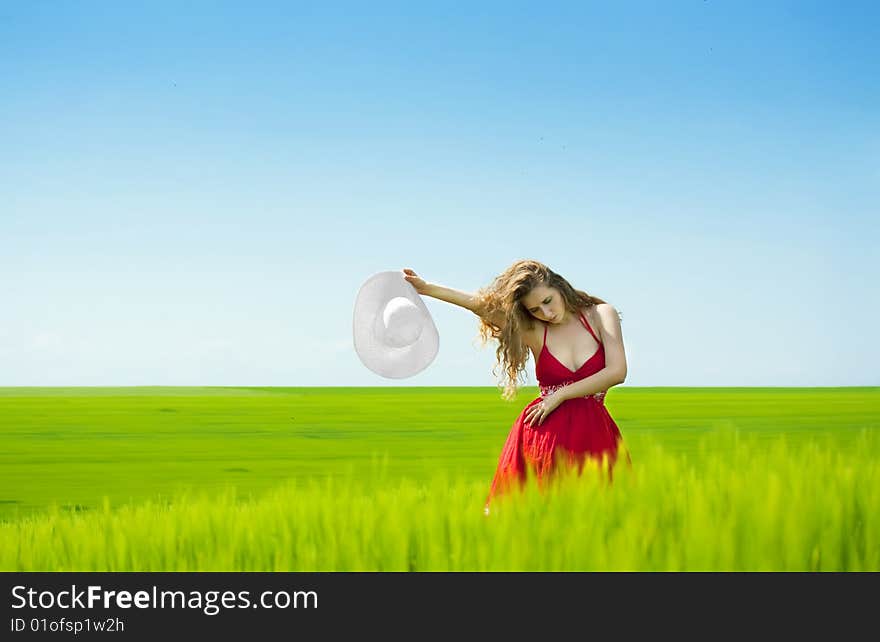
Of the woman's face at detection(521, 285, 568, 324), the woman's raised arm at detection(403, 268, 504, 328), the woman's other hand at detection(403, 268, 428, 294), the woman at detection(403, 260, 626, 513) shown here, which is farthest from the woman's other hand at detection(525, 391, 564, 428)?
the woman's other hand at detection(403, 268, 428, 294)

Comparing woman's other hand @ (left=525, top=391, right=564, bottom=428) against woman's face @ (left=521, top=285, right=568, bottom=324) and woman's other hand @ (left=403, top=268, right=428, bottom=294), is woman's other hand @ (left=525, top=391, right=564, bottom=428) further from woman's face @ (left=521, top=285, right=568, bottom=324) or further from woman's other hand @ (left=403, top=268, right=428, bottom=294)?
woman's other hand @ (left=403, top=268, right=428, bottom=294)

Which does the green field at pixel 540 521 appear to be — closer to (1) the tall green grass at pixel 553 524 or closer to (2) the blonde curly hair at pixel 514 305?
(1) the tall green grass at pixel 553 524

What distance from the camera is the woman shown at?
3609 mm

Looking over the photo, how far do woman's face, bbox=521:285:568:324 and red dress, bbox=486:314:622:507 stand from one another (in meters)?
0.12

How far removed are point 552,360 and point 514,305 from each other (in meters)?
0.29

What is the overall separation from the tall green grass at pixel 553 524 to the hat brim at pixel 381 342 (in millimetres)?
540

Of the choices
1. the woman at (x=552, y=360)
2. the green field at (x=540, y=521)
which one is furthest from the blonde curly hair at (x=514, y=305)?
the green field at (x=540, y=521)

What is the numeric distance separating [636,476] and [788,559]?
31.6 inches

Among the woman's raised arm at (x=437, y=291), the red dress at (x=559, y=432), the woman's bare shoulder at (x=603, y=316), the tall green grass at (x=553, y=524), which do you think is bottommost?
the tall green grass at (x=553, y=524)

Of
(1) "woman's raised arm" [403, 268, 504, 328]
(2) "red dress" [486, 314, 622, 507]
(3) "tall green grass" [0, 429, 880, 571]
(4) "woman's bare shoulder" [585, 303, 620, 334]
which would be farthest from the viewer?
(1) "woman's raised arm" [403, 268, 504, 328]

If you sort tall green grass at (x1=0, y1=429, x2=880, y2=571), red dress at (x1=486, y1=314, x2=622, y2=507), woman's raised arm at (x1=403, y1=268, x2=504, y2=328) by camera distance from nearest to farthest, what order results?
tall green grass at (x1=0, y1=429, x2=880, y2=571) < red dress at (x1=486, y1=314, x2=622, y2=507) < woman's raised arm at (x1=403, y1=268, x2=504, y2=328)

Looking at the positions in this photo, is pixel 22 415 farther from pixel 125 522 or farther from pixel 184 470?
pixel 125 522

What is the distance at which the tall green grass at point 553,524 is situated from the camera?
2.35 meters

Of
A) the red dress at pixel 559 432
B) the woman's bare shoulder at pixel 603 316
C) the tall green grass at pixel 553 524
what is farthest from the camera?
the woman's bare shoulder at pixel 603 316
